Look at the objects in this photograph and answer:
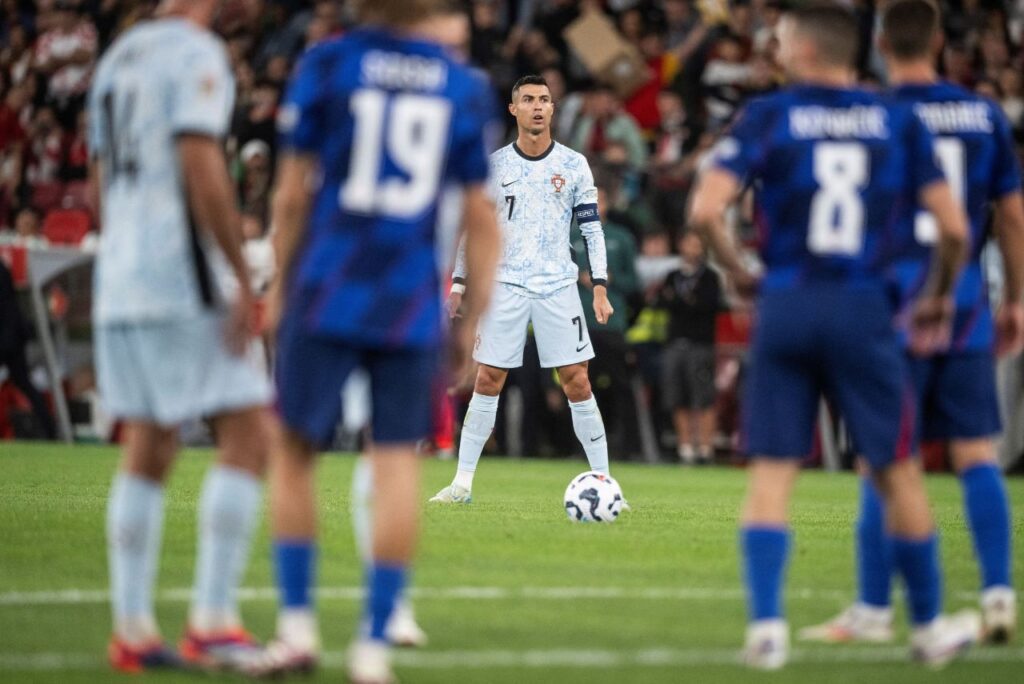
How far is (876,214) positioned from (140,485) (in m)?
2.84

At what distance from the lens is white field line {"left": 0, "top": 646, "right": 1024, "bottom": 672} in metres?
6.26

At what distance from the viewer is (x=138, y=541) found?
20.2 feet

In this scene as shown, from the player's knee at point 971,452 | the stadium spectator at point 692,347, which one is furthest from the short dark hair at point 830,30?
the stadium spectator at point 692,347

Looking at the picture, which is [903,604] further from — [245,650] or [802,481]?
[802,481]

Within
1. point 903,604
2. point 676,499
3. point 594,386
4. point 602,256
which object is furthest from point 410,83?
point 594,386

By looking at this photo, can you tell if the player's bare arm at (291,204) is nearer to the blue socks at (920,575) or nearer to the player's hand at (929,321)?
the player's hand at (929,321)

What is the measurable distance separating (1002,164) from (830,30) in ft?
4.27

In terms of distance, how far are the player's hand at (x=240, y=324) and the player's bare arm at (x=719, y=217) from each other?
1627 millimetres

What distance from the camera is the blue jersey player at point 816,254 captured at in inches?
246

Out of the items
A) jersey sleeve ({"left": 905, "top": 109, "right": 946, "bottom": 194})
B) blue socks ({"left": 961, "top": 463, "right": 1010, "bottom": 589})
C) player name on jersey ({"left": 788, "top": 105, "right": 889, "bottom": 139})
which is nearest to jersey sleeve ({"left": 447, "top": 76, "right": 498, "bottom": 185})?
player name on jersey ({"left": 788, "top": 105, "right": 889, "bottom": 139})

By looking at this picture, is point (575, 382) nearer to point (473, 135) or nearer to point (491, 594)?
point (491, 594)

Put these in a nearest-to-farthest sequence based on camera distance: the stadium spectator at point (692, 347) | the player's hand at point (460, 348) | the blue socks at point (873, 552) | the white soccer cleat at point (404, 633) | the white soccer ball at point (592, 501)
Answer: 1. the player's hand at point (460, 348)
2. the white soccer cleat at point (404, 633)
3. the blue socks at point (873, 552)
4. the white soccer ball at point (592, 501)
5. the stadium spectator at point (692, 347)

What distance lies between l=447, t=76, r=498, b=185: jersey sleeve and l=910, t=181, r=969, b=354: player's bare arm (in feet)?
5.43

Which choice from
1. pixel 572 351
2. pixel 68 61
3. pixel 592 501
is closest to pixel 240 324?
pixel 592 501
